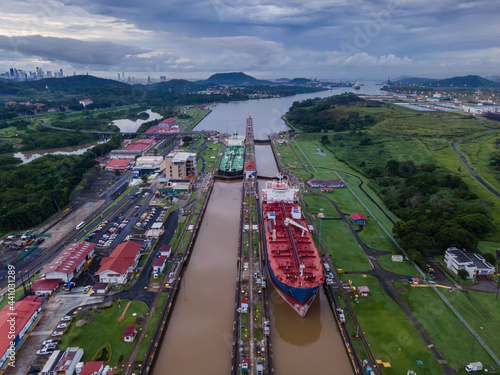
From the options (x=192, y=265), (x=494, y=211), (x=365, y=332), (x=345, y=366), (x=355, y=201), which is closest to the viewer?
(x=345, y=366)

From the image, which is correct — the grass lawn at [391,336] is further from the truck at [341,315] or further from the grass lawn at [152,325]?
the grass lawn at [152,325]

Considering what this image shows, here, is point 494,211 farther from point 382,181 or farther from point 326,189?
point 326,189

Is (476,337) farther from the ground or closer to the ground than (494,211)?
closer to the ground

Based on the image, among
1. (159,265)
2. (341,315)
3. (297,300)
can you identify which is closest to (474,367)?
(341,315)

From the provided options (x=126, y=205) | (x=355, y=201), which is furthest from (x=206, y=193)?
(x=355, y=201)

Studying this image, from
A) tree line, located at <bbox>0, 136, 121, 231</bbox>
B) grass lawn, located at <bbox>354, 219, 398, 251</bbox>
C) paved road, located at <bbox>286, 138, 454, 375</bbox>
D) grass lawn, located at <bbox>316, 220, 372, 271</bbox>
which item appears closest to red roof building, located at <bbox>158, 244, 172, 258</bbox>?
grass lawn, located at <bbox>316, 220, 372, 271</bbox>

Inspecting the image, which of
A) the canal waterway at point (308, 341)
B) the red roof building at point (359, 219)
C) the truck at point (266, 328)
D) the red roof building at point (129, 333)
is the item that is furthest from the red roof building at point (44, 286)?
the red roof building at point (359, 219)
